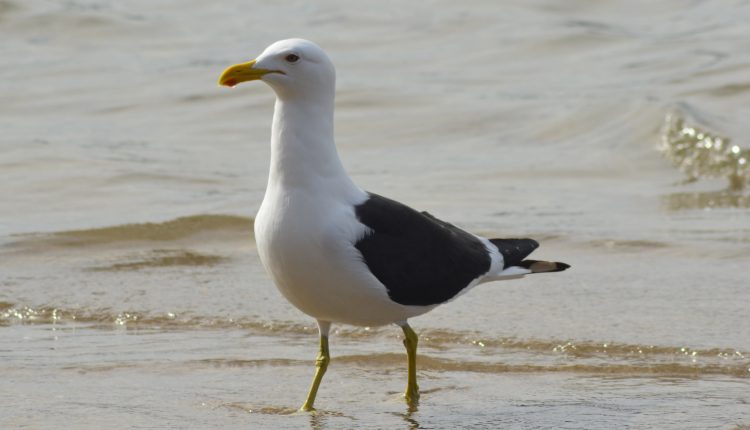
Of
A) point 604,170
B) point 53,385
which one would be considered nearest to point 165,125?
point 604,170

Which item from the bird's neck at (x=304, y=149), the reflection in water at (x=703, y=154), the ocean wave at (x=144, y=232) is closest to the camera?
the bird's neck at (x=304, y=149)

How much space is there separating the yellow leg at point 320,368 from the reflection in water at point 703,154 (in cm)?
615

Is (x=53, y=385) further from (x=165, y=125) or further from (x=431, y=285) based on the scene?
(x=165, y=125)

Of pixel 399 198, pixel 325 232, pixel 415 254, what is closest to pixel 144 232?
pixel 399 198

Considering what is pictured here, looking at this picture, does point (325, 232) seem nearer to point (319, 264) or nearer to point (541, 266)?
point (319, 264)

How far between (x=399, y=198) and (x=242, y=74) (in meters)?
5.47

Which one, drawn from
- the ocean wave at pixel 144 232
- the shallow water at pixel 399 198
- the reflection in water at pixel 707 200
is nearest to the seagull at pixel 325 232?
the shallow water at pixel 399 198

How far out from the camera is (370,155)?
12.5 meters

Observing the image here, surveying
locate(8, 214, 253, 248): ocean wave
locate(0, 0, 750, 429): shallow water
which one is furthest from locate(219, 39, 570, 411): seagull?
locate(8, 214, 253, 248): ocean wave

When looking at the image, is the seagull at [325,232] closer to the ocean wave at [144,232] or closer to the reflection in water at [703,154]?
the ocean wave at [144,232]

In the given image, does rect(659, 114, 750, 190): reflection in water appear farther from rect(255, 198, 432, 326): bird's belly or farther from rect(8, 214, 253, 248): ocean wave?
rect(255, 198, 432, 326): bird's belly

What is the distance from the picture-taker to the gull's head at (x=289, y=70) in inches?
199

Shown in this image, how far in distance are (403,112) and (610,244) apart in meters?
5.90

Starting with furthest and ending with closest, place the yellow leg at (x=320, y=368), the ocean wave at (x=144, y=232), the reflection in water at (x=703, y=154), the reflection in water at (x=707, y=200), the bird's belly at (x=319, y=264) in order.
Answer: the reflection in water at (x=703, y=154)
the reflection in water at (x=707, y=200)
the ocean wave at (x=144, y=232)
the yellow leg at (x=320, y=368)
the bird's belly at (x=319, y=264)
